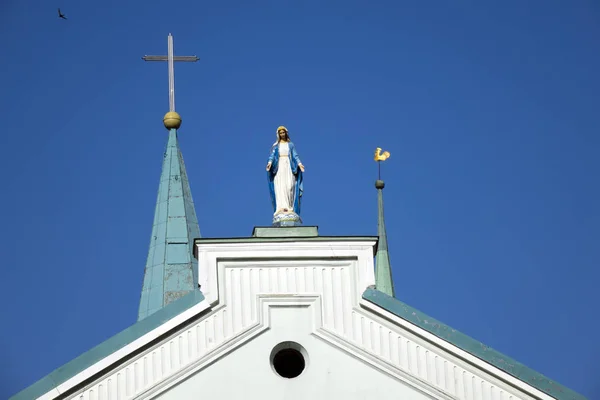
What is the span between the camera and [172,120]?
2042 inches

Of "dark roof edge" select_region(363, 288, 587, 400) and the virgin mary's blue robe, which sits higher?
the virgin mary's blue robe

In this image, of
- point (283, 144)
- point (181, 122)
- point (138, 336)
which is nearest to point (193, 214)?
point (181, 122)

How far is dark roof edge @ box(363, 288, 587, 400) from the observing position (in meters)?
35.4

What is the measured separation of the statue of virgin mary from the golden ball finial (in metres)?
13.6

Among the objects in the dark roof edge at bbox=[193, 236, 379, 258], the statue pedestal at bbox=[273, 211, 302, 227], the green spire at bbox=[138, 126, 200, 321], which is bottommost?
the dark roof edge at bbox=[193, 236, 379, 258]

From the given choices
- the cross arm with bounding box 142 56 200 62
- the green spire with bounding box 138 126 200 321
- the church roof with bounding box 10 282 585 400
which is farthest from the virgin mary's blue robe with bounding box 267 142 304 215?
the cross arm with bounding box 142 56 200 62

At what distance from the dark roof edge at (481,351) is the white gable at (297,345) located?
12 centimetres

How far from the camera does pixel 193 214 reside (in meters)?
50.1

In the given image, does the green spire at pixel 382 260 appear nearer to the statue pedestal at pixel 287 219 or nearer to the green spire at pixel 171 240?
the green spire at pixel 171 240

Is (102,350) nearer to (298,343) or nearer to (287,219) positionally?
(298,343)

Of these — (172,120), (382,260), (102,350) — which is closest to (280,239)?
(102,350)

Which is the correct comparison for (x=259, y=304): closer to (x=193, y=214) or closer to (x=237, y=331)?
(x=237, y=331)

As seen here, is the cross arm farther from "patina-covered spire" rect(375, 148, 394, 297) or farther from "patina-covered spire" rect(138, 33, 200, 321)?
"patina-covered spire" rect(375, 148, 394, 297)

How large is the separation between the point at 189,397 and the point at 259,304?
7.23ft
